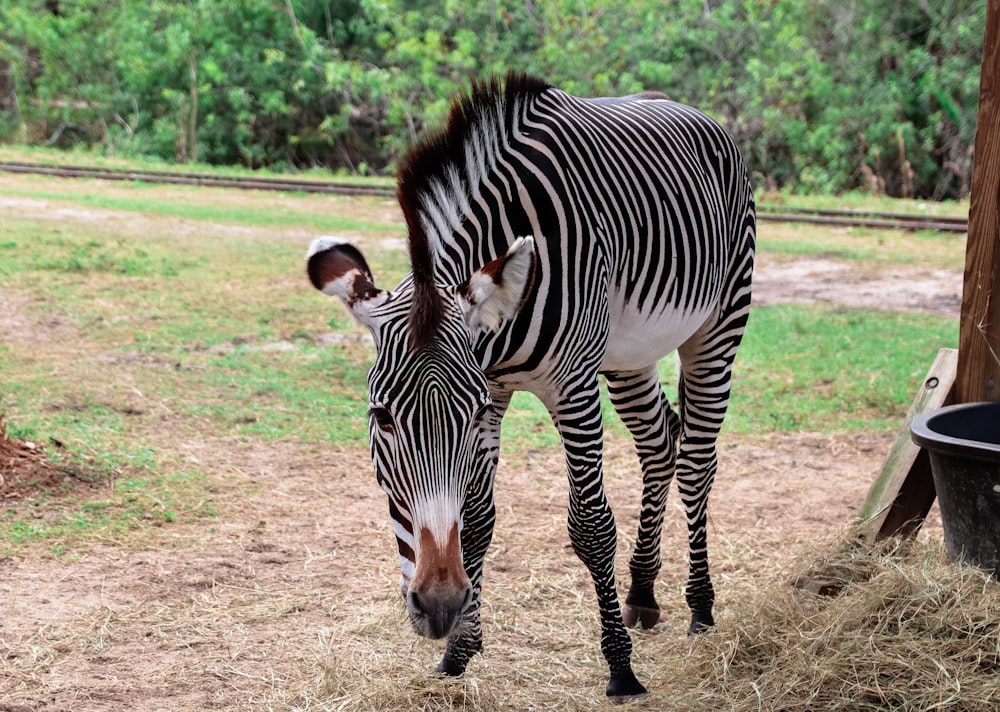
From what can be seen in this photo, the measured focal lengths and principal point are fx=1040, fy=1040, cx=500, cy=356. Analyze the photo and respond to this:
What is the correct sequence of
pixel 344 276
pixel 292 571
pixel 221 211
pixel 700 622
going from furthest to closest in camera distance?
A: pixel 221 211 → pixel 292 571 → pixel 700 622 → pixel 344 276

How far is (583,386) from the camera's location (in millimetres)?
3578

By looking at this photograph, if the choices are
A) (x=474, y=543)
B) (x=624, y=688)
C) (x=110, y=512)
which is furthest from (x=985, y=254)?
(x=110, y=512)

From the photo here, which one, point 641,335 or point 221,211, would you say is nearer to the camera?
point 641,335

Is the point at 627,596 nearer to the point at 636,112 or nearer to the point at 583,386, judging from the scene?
the point at 583,386

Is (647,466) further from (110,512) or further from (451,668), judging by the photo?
(110,512)

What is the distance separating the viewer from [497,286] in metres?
3.00

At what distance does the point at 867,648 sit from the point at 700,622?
40.3 inches

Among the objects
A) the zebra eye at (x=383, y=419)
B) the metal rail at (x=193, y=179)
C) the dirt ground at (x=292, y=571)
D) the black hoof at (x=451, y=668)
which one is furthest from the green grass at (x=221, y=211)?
the zebra eye at (x=383, y=419)

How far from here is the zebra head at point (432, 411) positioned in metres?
2.82

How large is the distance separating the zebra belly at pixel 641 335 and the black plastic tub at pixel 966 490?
0.98 m

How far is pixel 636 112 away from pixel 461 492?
2229mm

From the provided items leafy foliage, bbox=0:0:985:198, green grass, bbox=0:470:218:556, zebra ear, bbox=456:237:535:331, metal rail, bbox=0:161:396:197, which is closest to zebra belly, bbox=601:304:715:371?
zebra ear, bbox=456:237:535:331

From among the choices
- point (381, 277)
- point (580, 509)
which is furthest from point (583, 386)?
point (381, 277)

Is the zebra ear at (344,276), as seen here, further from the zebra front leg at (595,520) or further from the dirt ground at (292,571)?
the dirt ground at (292,571)
